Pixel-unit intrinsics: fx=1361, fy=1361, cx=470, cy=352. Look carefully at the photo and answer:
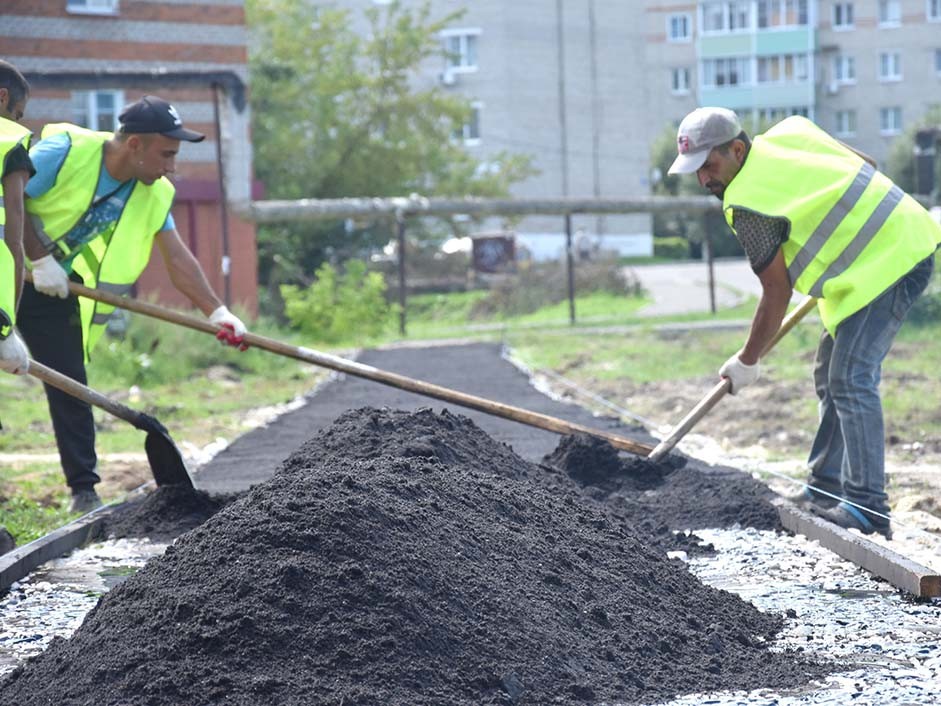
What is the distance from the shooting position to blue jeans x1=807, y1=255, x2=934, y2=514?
5.63 meters

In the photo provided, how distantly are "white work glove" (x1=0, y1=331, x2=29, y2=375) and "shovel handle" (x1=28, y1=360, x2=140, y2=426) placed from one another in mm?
176

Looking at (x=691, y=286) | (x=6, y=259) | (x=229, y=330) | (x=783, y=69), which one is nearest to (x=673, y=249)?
(x=783, y=69)

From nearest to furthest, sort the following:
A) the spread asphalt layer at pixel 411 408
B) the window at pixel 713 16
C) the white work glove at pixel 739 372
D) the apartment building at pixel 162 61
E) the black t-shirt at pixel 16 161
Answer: the black t-shirt at pixel 16 161, the white work glove at pixel 739 372, the spread asphalt layer at pixel 411 408, the apartment building at pixel 162 61, the window at pixel 713 16

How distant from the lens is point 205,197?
21.5 metres

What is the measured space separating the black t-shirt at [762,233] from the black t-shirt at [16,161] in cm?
284

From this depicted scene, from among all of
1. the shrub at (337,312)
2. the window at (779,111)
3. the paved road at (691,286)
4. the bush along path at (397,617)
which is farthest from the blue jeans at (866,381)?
the window at (779,111)

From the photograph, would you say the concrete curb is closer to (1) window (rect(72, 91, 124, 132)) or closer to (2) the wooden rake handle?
(2) the wooden rake handle

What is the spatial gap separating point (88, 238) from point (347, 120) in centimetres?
2496

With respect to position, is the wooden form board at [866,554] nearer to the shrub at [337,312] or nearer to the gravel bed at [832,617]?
the gravel bed at [832,617]

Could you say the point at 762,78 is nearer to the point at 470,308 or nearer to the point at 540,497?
the point at 470,308

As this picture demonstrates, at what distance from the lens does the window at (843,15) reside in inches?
2228

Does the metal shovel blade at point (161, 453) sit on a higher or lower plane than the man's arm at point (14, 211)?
lower

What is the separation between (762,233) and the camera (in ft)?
18.0

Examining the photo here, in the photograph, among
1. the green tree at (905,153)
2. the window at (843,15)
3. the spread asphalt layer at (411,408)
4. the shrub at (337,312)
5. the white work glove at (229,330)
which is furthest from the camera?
the window at (843,15)
